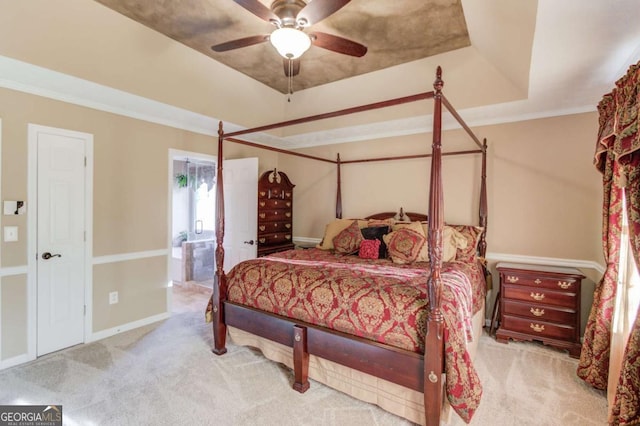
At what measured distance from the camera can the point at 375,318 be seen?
1.95 meters

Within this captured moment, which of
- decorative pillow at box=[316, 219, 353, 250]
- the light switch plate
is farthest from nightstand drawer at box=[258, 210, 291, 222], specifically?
the light switch plate

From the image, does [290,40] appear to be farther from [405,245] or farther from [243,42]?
[405,245]

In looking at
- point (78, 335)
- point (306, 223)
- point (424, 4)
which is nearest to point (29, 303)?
point (78, 335)

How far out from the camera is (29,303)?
2705 mm

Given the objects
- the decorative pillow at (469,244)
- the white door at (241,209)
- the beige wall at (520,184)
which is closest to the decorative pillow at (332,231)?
the beige wall at (520,184)

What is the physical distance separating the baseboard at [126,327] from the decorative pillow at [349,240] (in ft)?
7.49

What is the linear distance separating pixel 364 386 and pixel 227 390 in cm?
102

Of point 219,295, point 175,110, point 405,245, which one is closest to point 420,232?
point 405,245

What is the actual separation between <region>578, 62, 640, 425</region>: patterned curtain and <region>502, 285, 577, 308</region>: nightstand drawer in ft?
1.58

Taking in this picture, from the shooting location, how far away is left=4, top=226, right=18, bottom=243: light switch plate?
8.50ft

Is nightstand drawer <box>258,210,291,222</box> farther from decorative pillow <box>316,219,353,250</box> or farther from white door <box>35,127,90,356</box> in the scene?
white door <box>35,127,90,356</box>

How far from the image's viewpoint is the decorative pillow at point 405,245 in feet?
10.1

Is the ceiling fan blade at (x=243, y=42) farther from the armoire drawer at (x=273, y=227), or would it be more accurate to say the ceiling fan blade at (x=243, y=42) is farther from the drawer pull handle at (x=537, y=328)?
the drawer pull handle at (x=537, y=328)

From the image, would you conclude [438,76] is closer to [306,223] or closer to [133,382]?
[133,382]
